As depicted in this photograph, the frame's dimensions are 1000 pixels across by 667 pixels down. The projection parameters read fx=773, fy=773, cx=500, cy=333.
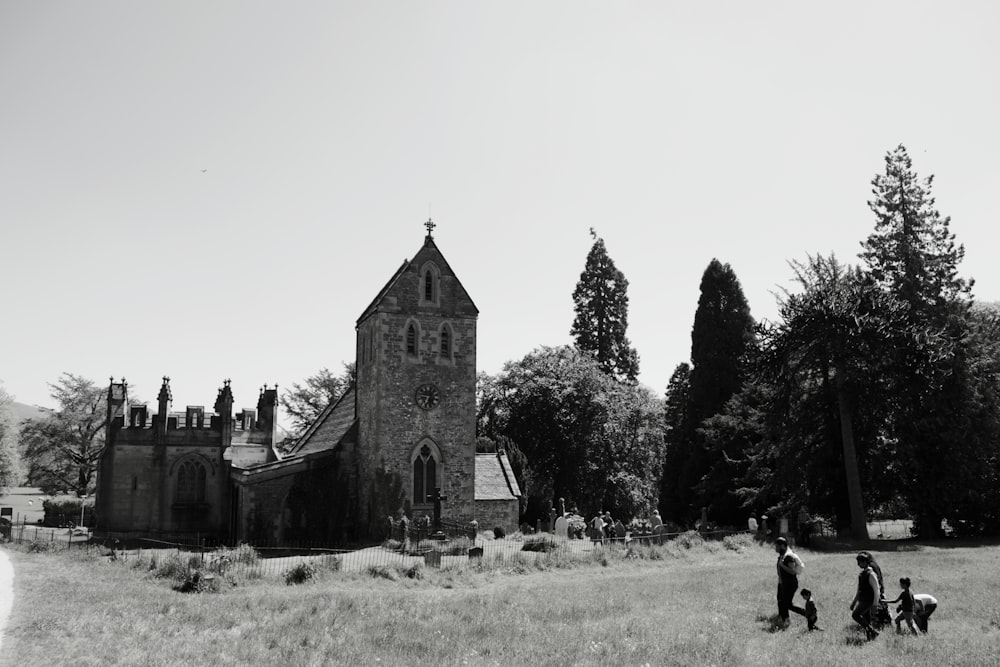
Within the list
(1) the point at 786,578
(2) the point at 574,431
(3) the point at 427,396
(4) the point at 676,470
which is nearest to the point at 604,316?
(2) the point at 574,431

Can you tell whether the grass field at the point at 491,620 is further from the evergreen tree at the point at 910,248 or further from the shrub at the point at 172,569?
the evergreen tree at the point at 910,248

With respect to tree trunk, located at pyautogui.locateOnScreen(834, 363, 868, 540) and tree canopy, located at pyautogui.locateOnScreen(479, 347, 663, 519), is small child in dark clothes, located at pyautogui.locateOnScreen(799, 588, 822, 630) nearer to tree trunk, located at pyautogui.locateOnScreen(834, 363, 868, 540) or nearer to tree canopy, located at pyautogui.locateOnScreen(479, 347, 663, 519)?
tree trunk, located at pyautogui.locateOnScreen(834, 363, 868, 540)

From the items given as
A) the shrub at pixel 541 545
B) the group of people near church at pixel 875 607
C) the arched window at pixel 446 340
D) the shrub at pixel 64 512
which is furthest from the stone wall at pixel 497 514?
the shrub at pixel 64 512

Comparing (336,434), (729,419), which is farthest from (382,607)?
(729,419)

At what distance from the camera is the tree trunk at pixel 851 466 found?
101ft

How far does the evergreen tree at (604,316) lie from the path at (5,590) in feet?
137

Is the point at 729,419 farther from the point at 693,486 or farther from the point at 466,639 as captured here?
the point at 466,639

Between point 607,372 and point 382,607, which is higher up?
point 607,372

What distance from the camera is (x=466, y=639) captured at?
1423cm

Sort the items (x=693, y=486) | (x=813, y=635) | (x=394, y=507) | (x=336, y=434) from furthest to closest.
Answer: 1. (x=693, y=486)
2. (x=336, y=434)
3. (x=394, y=507)
4. (x=813, y=635)

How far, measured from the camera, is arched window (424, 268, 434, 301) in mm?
35500

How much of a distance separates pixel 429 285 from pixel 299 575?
16.4m

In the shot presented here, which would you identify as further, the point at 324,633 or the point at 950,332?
the point at 950,332

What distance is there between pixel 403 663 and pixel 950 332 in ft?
97.8
